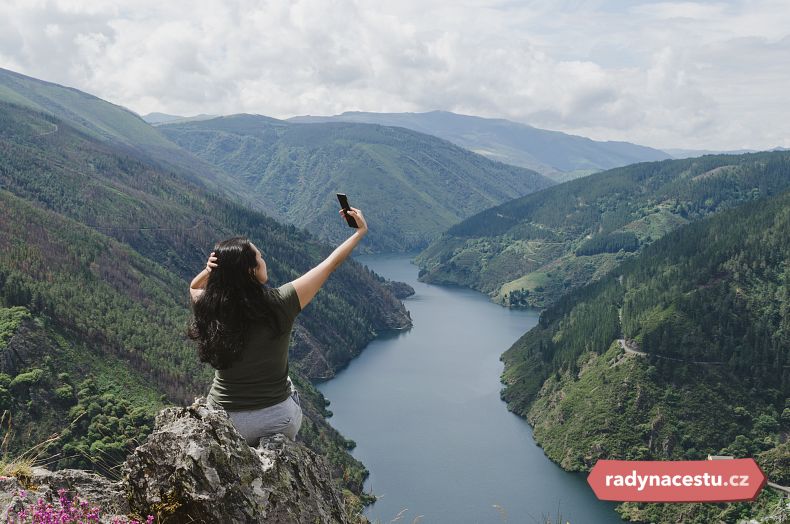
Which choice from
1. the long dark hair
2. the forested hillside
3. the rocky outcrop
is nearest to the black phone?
the long dark hair

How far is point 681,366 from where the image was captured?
12469 cm

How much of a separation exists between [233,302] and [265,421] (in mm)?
1815

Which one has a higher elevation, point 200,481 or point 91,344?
point 200,481

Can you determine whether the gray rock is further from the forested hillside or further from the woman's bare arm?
the forested hillside

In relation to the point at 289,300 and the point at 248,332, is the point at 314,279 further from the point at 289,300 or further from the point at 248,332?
the point at 248,332

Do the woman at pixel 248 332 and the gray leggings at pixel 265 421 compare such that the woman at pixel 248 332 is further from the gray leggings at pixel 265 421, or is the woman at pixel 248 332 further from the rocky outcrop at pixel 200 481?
the rocky outcrop at pixel 200 481

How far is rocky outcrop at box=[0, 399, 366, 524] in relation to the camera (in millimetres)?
8383

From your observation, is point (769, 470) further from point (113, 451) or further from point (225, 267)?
point (225, 267)

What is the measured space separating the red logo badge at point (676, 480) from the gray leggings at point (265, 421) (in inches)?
319

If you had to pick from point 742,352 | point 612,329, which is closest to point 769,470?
point 742,352

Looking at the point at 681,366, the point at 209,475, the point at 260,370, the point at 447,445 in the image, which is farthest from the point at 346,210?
the point at 681,366

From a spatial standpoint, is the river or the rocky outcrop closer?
the rocky outcrop

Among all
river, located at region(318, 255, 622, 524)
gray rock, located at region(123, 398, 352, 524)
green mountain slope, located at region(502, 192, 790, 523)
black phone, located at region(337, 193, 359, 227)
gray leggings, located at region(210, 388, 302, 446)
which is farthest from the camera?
green mountain slope, located at region(502, 192, 790, 523)

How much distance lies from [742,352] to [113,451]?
359 ft
